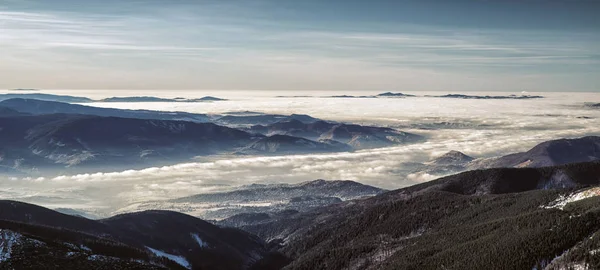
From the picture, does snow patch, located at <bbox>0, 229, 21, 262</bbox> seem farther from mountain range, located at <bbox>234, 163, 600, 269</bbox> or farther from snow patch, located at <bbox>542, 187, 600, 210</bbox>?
snow patch, located at <bbox>542, 187, 600, 210</bbox>

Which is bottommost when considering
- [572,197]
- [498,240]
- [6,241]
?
[498,240]

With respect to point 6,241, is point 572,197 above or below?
above

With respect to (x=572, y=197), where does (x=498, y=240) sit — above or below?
below

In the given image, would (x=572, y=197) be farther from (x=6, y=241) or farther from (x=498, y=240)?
(x=6, y=241)

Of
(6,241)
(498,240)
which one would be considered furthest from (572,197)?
(6,241)

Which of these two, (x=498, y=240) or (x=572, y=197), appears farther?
(x=572, y=197)

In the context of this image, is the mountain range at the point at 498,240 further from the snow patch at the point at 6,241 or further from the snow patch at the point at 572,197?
the snow patch at the point at 6,241

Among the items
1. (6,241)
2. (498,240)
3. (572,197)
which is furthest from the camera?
(572,197)

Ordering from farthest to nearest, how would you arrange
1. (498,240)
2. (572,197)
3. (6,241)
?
1. (572,197)
2. (498,240)
3. (6,241)

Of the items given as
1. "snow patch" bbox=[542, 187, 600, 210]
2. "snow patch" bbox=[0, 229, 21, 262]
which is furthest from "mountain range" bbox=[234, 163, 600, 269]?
"snow patch" bbox=[0, 229, 21, 262]
